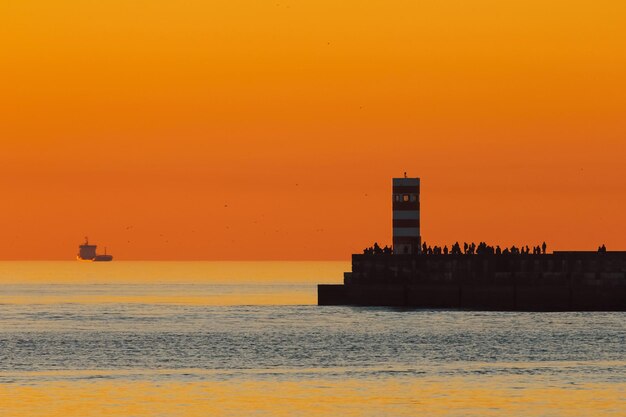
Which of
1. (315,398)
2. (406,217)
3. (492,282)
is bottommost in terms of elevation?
(315,398)

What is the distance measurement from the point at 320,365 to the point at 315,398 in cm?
Answer: 1544

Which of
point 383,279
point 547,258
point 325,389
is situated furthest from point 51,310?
point 325,389

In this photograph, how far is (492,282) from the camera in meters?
133

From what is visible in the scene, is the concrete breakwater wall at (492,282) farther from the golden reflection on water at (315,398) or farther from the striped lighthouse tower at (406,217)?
the golden reflection on water at (315,398)

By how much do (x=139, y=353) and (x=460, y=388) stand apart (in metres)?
25.5

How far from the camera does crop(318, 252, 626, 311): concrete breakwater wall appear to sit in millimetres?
126688

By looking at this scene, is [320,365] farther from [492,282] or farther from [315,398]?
[492,282]

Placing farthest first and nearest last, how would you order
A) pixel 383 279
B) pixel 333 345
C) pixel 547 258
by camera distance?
1. pixel 383 279
2. pixel 547 258
3. pixel 333 345

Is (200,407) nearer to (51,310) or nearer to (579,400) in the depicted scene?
(579,400)

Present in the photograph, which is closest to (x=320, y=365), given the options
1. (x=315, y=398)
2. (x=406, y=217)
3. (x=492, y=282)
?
(x=315, y=398)

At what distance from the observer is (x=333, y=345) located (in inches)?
3659

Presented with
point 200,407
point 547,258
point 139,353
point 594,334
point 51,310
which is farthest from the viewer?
point 51,310

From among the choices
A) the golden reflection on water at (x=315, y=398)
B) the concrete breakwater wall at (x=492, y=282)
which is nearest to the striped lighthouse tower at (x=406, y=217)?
the concrete breakwater wall at (x=492, y=282)

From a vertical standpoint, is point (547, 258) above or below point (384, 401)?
above
